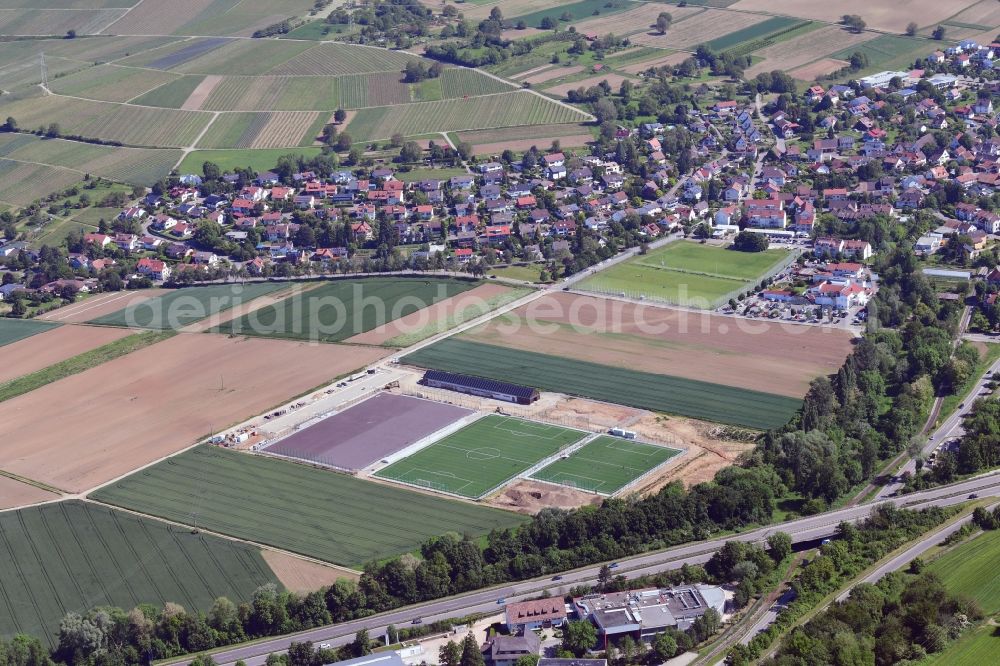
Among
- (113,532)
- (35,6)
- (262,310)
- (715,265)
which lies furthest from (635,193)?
(35,6)

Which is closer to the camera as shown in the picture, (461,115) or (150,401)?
(150,401)

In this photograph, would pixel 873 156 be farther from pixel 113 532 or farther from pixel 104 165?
pixel 113 532

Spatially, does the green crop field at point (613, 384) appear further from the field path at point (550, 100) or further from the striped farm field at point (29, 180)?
the field path at point (550, 100)

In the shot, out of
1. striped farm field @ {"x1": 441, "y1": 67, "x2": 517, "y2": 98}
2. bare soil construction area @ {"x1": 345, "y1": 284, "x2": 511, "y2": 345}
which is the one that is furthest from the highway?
striped farm field @ {"x1": 441, "y1": 67, "x2": 517, "y2": 98}

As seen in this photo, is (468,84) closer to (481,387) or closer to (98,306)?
(98,306)

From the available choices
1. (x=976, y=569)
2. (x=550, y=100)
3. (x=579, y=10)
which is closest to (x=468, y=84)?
(x=550, y=100)

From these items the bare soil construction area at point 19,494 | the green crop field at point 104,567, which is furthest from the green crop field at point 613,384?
the bare soil construction area at point 19,494
